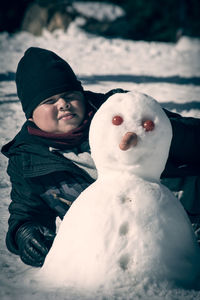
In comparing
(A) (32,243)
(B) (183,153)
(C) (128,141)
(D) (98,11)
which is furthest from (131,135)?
(D) (98,11)

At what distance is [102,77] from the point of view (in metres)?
5.96

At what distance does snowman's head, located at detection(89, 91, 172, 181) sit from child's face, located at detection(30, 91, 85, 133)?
2.12ft

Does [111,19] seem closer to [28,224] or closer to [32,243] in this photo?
[28,224]

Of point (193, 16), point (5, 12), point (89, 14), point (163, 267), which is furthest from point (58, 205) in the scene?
point (193, 16)

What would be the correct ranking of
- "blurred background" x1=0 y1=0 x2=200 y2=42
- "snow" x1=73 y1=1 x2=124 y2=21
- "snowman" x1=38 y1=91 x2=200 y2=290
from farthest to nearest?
"snow" x1=73 y1=1 x2=124 y2=21 → "blurred background" x1=0 y1=0 x2=200 y2=42 → "snowman" x1=38 y1=91 x2=200 y2=290

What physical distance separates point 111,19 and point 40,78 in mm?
8631

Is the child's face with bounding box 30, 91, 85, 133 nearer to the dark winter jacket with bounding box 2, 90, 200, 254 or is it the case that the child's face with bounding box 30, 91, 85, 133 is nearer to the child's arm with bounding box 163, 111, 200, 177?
the dark winter jacket with bounding box 2, 90, 200, 254

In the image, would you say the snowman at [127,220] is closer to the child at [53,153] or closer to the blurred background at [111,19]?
the child at [53,153]

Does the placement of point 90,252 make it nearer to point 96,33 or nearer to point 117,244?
point 117,244

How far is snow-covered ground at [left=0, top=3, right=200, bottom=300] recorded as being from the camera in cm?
135

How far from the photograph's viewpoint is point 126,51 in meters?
8.03

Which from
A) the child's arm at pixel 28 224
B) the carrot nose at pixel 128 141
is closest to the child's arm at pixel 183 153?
the child's arm at pixel 28 224

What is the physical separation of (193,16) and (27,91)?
1317cm

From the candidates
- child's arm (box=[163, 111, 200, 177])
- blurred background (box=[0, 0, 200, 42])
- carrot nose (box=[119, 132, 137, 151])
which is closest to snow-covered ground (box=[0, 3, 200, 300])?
blurred background (box=[0, 0, 200, 42])
